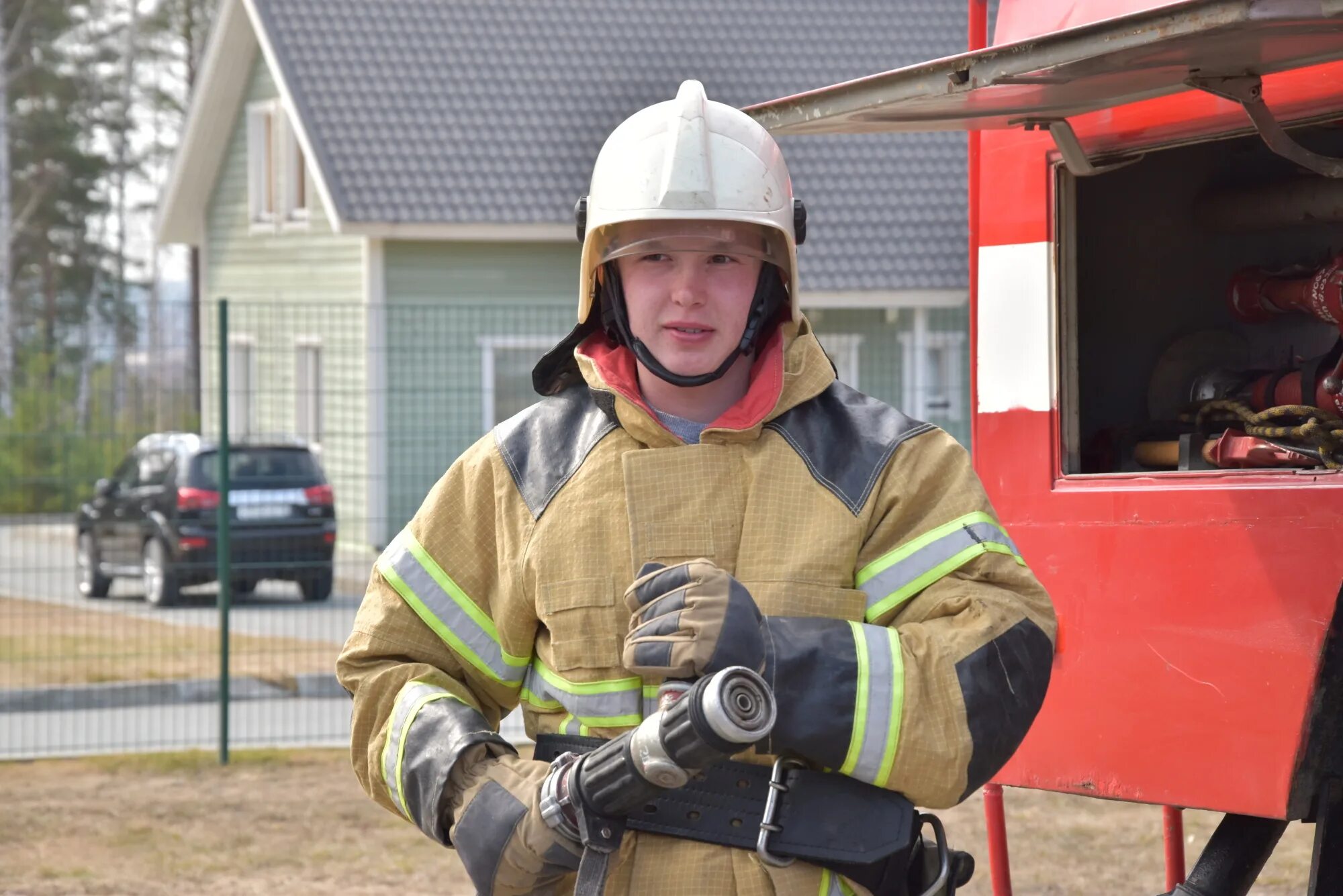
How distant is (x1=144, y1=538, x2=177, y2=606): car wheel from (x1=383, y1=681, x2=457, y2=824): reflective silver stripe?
23.7 feet

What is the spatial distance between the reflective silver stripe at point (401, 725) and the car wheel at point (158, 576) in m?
7.21

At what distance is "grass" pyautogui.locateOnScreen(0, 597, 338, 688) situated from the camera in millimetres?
9250

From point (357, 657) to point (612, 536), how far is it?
452 millimetres

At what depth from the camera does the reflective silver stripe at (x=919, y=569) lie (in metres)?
2.59

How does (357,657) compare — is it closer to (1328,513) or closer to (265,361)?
(1328,513)

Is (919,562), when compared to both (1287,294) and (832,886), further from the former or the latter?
(1287,294)

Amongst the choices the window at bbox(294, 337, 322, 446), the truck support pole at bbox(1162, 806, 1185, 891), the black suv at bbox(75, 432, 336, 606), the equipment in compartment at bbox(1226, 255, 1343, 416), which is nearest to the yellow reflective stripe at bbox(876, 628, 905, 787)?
the equipment in compartment at bbox(1226, 255, 1343, 416)

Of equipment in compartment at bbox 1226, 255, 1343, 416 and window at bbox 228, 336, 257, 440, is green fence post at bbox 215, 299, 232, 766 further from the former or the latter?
equipment in compartment at bbox 1226, 255, 1343, 416

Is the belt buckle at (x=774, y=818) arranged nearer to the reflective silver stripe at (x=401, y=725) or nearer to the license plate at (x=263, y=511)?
the reflective silver stripe at (x=401, y=725)

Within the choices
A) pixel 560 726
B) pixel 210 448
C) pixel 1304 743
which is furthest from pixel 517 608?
pixel 210 448

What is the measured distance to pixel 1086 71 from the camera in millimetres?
3154

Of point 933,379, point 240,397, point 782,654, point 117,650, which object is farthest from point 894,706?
point 933,379

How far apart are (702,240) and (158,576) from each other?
Result: 307 inches

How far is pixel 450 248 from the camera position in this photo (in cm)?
1902
